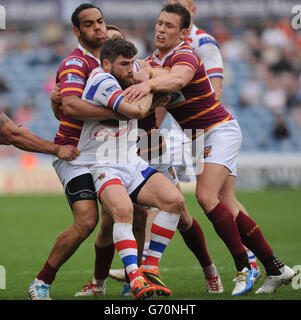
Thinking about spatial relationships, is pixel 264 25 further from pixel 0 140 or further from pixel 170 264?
pixel 0 140

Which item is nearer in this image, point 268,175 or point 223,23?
point 268,175

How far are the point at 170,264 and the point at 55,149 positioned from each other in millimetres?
3153

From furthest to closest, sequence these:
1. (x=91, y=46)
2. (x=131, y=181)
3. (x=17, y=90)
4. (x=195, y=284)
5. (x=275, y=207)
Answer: (x=17, y=90) → (x=275, y=207) → (x=195, y=284) → (x=91, y=46) → (x=131, y=181)

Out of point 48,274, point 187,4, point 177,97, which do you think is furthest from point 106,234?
point 187,4

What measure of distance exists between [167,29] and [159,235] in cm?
197

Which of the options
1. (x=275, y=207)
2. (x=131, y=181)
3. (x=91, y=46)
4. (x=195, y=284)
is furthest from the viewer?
(x=275, y=207)

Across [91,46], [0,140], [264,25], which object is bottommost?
[0,140]

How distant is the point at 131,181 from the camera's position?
5.84m

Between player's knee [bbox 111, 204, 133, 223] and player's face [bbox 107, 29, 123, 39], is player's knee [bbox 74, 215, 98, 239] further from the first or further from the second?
player's face [bbox 107, 29, 123, 39]

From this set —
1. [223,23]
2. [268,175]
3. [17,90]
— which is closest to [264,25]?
[223,23]

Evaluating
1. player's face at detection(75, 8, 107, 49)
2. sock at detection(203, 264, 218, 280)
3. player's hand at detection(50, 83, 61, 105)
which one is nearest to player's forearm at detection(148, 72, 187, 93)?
player's face at detection(75, 8, 107, 49)

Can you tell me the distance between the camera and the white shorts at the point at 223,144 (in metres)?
6.45

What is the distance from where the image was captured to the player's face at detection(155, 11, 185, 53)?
6414mm

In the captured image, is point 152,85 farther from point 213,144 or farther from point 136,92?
point 213,144
